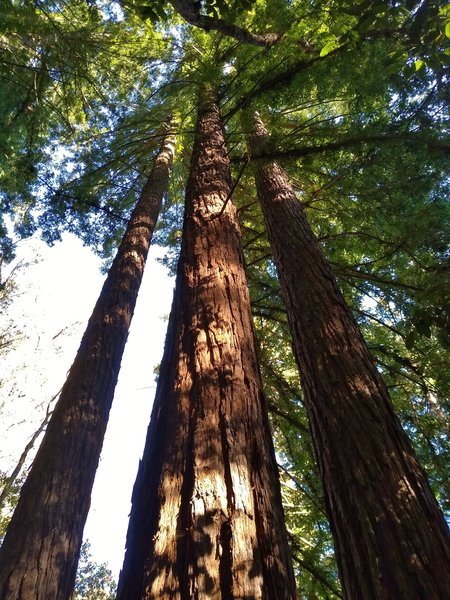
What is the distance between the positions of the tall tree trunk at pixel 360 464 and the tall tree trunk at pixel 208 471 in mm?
543

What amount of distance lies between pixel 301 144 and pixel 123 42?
16.1 feet

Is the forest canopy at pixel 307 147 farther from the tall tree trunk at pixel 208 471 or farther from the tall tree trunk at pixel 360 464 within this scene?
the tall tree trunk at pixel 208 471

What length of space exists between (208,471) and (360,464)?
1.04 meters

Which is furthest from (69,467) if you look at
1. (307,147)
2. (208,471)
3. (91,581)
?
(91,581)

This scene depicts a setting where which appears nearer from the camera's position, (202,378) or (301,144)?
(202,378)

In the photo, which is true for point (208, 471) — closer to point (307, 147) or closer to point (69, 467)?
point (69, 467)

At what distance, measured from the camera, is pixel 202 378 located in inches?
84.6

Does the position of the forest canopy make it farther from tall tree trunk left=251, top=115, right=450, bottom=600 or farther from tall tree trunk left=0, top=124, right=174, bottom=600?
tall tree trunk left=0, top=124, right=174, bottom=600

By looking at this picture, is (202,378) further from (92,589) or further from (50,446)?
(92,589)

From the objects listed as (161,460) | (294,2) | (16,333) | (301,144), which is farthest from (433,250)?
(16,333)

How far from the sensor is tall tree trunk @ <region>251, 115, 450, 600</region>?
181 centimetres

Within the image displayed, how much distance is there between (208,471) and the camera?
173cm

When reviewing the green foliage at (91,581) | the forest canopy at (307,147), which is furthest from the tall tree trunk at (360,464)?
the green foliage at (91,581)

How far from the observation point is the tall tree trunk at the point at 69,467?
333 cm
